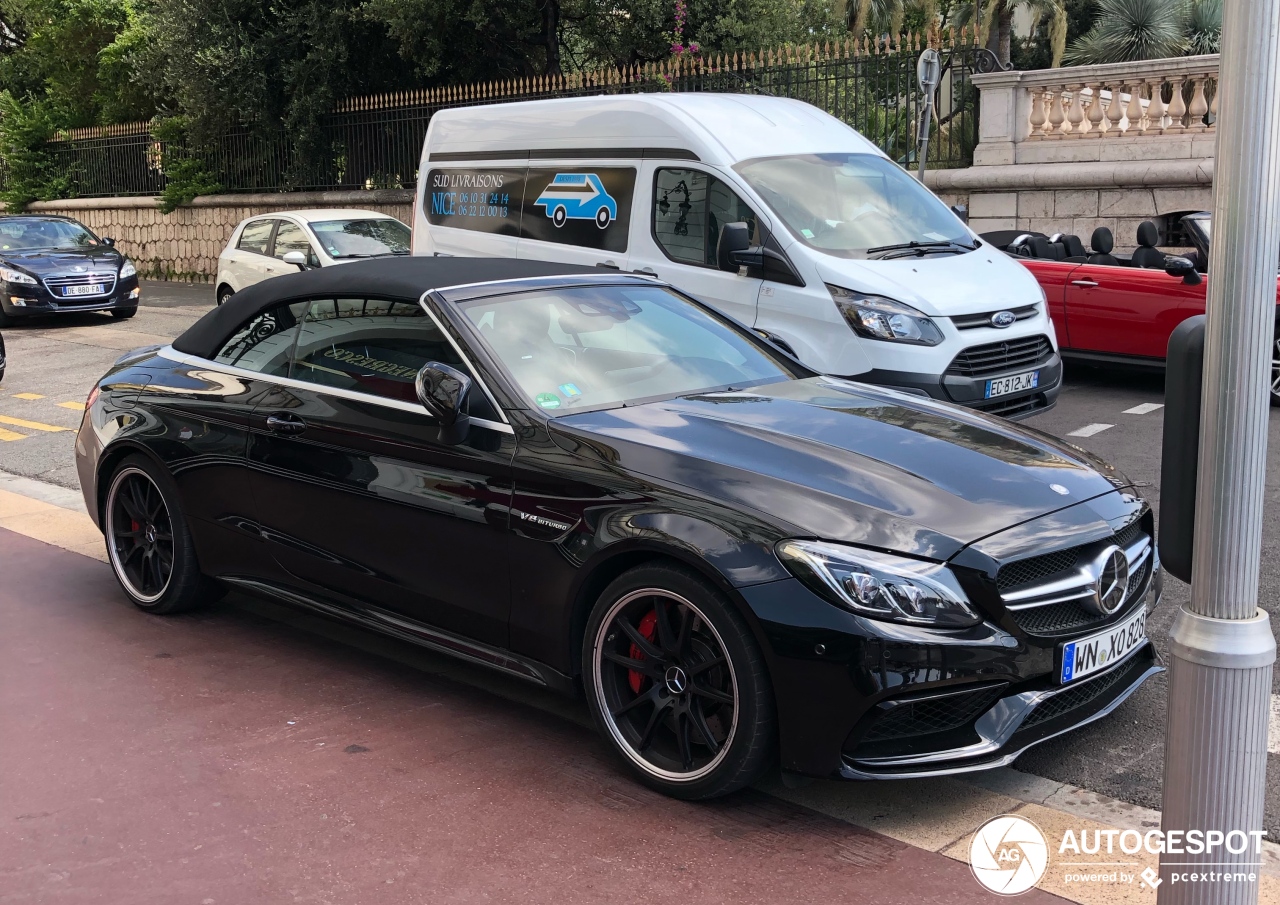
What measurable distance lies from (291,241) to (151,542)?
10.2 metres

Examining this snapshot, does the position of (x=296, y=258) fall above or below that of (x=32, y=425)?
above

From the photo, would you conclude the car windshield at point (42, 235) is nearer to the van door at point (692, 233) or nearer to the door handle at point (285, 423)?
the van door at point (692, 233)

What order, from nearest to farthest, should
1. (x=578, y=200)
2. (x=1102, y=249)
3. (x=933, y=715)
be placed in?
(x=933, y=715), (x=578, y=200), (x=1102, y=249)

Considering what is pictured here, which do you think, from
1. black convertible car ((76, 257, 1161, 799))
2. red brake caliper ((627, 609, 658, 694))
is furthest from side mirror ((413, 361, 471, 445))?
red brake caliper ((627, 609, 658, 694))

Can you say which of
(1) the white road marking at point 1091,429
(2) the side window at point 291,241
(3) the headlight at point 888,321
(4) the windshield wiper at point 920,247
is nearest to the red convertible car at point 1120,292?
(1) the white road marking at point 1091,429

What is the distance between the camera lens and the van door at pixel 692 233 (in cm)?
891

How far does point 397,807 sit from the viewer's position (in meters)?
3.98

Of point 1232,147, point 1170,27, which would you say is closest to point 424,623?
point 1232,147

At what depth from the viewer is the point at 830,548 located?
12.0ft

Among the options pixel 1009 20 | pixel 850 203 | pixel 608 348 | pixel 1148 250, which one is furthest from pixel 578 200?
pixel 1009 20

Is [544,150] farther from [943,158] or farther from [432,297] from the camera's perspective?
[943,158]

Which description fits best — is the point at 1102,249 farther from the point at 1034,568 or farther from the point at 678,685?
the point at 678,685

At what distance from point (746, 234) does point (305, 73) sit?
650 inches

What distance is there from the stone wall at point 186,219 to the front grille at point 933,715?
19.7 meters
